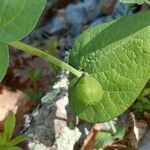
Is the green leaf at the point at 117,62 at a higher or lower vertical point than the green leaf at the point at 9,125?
higher

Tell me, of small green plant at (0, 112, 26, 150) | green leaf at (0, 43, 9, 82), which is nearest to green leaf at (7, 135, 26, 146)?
small green plant at (0, 112, 26, 150)

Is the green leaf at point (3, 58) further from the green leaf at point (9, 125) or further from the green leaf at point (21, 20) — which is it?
the green leaf at point (9, 125)

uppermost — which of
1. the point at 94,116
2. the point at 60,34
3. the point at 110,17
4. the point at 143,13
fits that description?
the point at 143,13

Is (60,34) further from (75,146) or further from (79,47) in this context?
(79,47)

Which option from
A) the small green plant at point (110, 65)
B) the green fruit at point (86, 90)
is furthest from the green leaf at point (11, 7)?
the green fruit at point (86, 90)

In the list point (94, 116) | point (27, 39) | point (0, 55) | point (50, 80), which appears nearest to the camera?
point (0, 55)

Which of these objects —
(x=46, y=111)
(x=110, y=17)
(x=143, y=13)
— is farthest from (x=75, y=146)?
(x=110, y=17)
